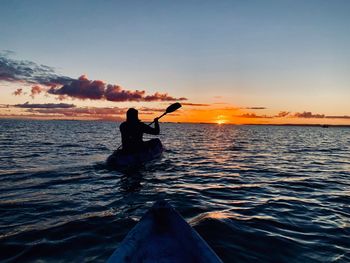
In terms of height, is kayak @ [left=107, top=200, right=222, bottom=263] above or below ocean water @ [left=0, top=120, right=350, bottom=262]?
above

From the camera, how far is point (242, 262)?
13.7 ft

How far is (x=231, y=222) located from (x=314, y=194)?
13.5 ft

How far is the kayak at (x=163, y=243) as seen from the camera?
9.82ft

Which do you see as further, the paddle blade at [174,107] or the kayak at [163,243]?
the paddle blade at [174,107]

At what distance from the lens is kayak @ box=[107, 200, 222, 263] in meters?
2.99

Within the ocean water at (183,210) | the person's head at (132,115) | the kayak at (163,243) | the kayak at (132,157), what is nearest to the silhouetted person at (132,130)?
the person's head at (132,115)

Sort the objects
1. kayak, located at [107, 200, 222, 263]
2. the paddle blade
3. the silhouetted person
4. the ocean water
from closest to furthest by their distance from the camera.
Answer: kayak, located at [107, 200, 222, 263] < the ocean water < the silhouetted person < the paddle blade

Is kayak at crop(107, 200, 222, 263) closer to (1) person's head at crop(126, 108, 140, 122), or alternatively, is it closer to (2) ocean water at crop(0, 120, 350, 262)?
(2) ocean water at crop(0, 120, 350, 262)

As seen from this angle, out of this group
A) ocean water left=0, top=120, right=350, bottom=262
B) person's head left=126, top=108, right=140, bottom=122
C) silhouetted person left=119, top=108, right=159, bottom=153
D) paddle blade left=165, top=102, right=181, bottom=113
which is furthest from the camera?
paddle blade left=165, top=102, right=181, bottom=113

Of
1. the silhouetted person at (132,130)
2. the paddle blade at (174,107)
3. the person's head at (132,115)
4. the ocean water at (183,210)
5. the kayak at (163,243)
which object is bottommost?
the ocean water at (183,210)

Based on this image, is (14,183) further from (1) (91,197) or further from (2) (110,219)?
(2) (110,219)

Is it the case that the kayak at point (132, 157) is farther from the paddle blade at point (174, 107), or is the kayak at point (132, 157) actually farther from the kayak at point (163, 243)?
the kayak at point (163, 243)

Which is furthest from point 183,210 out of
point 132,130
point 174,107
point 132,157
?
point 174,107

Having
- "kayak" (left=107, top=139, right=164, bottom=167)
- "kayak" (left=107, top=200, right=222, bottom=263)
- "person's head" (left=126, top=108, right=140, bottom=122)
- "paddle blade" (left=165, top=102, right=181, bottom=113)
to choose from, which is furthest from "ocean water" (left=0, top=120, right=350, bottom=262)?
"paddle blade" (left=165, top=102, right=181, bottom=113)
